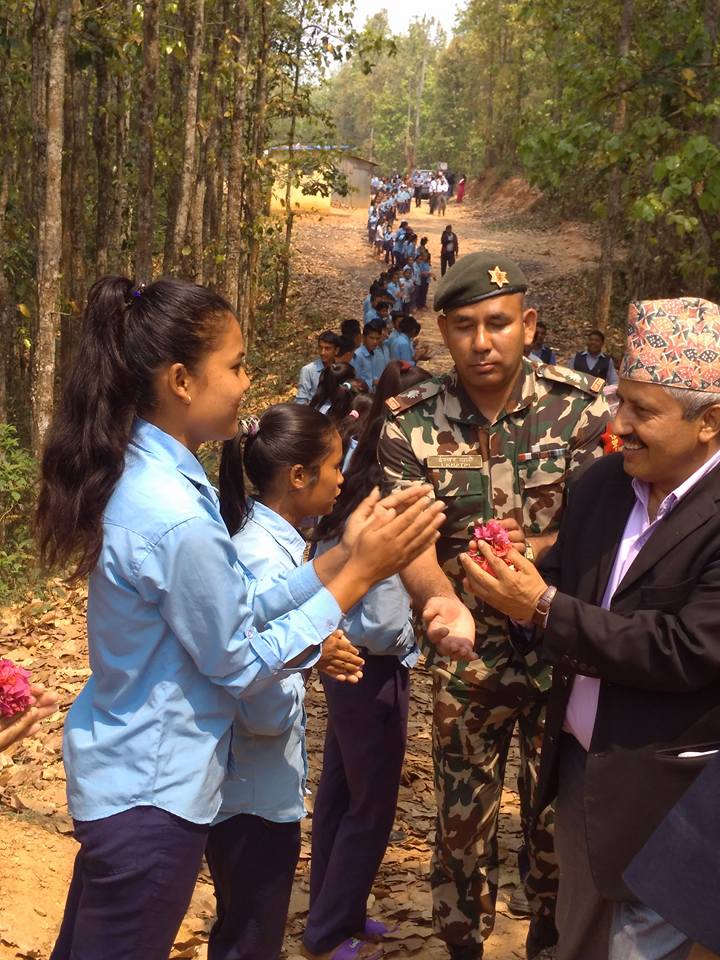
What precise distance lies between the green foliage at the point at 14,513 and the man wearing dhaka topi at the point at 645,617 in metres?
7.74

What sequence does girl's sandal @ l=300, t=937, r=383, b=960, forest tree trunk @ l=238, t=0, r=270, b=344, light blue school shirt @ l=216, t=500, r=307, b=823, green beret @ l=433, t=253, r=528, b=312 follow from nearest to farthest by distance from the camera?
light blue school shirt @ l=216, t=500, r=307, b=823
green beret @ l=433, t=253, r=528, b=312
girl's sandal @ l=300, t=937, r=383, b=960
forest tree trunk @ l=238, t=0, r=270, b=344

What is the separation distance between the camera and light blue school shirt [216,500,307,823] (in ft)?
9.81

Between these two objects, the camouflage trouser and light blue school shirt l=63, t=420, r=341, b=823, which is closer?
light blue school shirt l=63, t=420, r=341, b=823

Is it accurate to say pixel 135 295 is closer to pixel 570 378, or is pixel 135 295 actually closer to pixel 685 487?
pixel 685 487

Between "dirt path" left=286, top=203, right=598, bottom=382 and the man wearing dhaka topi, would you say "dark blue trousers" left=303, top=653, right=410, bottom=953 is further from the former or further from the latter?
"dirt path" left=286, top=203, right=598, bottom=382

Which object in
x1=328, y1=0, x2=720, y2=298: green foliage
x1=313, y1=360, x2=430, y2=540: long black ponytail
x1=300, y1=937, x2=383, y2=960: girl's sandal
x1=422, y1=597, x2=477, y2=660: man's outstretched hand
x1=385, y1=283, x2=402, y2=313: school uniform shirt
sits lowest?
x1=300, y1=937, x2=383, y2=960: girl's sandal

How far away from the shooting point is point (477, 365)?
379 centimetres

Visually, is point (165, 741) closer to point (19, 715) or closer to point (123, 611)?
point (123, 611)

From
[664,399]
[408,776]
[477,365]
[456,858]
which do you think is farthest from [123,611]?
[408,776]

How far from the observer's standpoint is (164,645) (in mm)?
2562

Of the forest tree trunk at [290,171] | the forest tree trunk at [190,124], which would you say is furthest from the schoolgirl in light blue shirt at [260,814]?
the forest tree trunk at [290,171]

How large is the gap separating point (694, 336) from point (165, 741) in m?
1.64

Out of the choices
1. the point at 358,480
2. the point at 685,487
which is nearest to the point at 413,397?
the point at 358,480

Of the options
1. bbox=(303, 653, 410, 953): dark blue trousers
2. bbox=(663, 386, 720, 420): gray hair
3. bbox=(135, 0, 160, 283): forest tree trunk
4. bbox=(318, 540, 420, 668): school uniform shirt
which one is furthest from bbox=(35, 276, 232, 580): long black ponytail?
bbox=(135, 0, 160, 283): forest tree trunk
